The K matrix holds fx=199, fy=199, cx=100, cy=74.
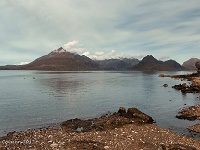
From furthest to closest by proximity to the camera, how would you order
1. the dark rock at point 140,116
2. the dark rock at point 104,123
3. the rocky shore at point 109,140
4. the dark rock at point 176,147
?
the dark rock at point 140,116 → the dark rock at point 104,123 → the rocky shore at point 109,140 → the dark rock at point 176,147

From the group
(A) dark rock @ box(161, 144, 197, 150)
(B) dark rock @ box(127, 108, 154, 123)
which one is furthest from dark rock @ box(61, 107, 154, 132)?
(A) dark rock @ box(161, 144, 197, 150)

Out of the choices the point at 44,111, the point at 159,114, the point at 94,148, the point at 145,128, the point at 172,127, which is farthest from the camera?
the point at 44,111

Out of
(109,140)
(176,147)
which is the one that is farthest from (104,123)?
(176,147)

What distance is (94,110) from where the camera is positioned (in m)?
49.8

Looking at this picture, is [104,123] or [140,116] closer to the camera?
[104,123]

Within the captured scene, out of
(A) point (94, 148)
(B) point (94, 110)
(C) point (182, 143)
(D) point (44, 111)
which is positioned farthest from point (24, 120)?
(C) point (182, 143)

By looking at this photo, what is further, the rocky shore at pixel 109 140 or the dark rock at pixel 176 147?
the rocky shore at pixel 109 140

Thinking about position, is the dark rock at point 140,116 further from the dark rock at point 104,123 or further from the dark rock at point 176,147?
the dark rock at point 176,147

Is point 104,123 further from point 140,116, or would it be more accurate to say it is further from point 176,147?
point 176,147

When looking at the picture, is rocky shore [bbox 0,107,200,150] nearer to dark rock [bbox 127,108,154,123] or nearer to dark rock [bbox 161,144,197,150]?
dark rock [bbox 161,144,197,150]

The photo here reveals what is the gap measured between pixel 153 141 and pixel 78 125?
47.4ft

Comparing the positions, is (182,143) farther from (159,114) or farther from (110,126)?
(159,114)

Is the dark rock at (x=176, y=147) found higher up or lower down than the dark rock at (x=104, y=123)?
higher up

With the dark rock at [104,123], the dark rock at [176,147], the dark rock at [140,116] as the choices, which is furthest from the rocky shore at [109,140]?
the dark rock at [140,116]
